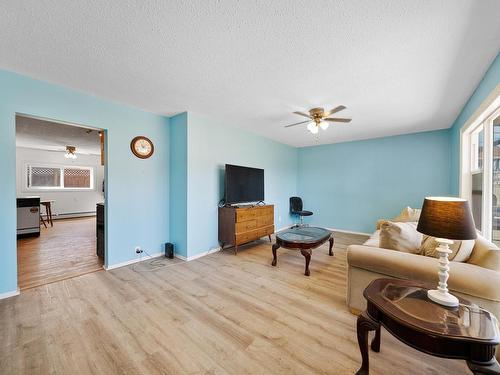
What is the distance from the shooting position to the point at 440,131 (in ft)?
14.4

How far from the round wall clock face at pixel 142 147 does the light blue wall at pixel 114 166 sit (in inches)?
2.9

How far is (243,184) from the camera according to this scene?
4.17 meters

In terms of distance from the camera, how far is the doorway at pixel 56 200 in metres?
3.09

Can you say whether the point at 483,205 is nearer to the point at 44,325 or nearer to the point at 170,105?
the point at 170,105

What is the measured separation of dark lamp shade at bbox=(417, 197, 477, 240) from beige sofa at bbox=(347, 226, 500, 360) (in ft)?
1.83

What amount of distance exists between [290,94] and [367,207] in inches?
153

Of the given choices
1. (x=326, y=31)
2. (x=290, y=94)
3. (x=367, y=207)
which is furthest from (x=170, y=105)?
(x=367, y=207)

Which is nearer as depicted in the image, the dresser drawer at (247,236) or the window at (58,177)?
the dresser drawer at (247,236)

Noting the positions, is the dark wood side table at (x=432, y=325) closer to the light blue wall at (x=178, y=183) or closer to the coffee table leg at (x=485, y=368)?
the coffee table leg at (x=485, y=368)

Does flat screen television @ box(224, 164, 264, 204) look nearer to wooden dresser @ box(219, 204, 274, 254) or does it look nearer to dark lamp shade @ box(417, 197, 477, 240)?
wooden dresser @ box(219, 204, 274, 254)

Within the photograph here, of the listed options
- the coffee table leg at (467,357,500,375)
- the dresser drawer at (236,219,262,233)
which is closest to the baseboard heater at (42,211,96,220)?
the dresser drawer at (236,219,262,233)

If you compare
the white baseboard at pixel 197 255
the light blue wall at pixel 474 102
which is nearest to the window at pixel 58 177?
the white baseboard at pixel 197 255

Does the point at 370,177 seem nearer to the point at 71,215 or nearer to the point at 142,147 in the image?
the point at 142,147

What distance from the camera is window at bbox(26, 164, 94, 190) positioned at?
662 cm
